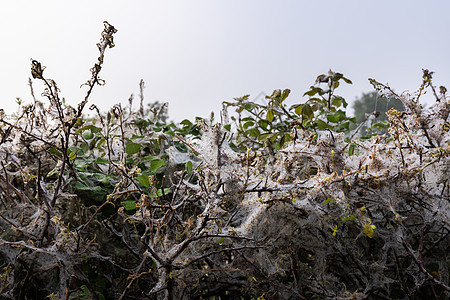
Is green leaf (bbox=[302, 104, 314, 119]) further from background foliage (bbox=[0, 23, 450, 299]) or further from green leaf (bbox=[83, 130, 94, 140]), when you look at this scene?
green leaf (bbox=[83, 130, 94, 140])

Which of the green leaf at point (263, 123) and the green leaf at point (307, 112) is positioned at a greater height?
the green leaf at point (263, 123)

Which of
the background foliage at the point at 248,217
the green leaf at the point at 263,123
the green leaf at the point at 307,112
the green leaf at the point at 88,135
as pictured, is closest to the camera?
the background foliage at the point at 248,217

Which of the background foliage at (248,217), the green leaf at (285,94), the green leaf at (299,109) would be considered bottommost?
the background foliage at (248,217)

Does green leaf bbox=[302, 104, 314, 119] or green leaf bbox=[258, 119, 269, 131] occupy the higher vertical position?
green leaf bbox=[258, 119, 269, 131]

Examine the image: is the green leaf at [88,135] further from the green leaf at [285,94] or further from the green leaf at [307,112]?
the green leaf at [307,112]

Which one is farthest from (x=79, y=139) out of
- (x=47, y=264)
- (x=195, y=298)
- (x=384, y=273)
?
(x=384, y=273)

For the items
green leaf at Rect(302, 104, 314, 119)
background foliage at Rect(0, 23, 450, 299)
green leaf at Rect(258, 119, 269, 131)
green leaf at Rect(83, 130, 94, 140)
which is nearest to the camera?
background foliage at Rect(0, 23, 450, 299)

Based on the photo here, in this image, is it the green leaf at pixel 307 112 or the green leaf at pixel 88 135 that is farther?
the green leaf at pixel 88 135

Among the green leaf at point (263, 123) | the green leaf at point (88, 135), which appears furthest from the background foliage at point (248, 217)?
the green leaf at point (263, 123)

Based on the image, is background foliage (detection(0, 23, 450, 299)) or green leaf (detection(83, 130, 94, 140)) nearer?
background foliage (detection(0, 23, 450, 299))

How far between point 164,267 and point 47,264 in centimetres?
64

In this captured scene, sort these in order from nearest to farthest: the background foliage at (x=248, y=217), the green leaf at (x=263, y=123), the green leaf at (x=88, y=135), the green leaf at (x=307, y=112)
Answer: the background foliage at (x=248, y=217) < the green leaf at (x=307, y=112) < the green leaf at (x=88, y=135) < the green leaf at (x=263, y=123)

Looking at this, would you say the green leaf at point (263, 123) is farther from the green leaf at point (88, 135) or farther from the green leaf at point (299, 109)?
the green leaf at point (88, 135)

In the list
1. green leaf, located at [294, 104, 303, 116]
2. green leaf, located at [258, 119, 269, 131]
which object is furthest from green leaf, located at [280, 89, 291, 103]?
green leaf, located at [258, 119, 269, 131]
